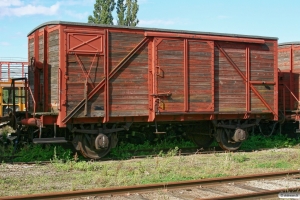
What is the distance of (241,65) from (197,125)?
263 centimetres

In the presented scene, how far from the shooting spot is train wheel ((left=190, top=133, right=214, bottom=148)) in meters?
15.9

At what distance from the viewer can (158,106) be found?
43.2ft

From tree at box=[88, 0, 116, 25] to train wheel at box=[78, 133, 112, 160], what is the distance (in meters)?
30.0

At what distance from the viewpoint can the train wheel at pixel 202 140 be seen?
52.1ft

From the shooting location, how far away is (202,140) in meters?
16.0

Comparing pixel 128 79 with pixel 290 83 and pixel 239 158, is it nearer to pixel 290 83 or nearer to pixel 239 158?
pixel 239 158

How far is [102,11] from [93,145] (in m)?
30.7

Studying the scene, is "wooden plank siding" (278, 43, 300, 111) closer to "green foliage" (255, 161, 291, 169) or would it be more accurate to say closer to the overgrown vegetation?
the overgrown vegetation

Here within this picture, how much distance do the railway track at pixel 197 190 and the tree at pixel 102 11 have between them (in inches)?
1337

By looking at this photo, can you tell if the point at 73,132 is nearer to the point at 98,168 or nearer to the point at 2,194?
the point at 98,168

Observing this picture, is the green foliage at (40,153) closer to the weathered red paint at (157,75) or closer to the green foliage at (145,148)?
the weathered red paint at (157,75)

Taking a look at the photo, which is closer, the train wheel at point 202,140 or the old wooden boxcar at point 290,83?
the train wheel at point 202,140

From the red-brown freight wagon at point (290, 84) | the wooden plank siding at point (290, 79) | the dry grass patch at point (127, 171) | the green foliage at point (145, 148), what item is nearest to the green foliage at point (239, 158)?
the dry grass patch at point (127, 171)

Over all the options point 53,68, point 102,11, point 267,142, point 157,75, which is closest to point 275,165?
point 157,75
